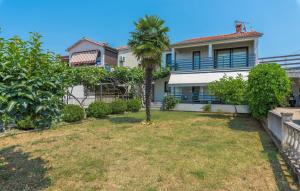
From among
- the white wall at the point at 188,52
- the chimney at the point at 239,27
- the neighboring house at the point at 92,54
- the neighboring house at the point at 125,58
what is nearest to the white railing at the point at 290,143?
the white wall at the point at 188,52

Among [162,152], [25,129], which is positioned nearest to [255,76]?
[162,152]

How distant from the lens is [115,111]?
79.7 ft

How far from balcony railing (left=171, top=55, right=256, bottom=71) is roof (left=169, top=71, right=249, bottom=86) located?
40.6 inches

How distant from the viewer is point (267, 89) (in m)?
13.8

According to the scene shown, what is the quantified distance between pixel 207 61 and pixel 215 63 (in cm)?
121

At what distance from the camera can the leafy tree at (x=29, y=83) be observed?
5203 millimetres

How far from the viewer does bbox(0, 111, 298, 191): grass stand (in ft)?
21.6

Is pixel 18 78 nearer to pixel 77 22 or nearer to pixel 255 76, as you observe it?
pixel 255 76

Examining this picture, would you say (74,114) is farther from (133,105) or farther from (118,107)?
(133,105)

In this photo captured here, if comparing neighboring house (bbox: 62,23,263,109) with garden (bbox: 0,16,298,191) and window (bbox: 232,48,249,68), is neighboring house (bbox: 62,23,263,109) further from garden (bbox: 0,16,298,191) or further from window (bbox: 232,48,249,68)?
garden (bbox: 0,16,298,191)

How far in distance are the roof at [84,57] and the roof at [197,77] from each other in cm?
1306

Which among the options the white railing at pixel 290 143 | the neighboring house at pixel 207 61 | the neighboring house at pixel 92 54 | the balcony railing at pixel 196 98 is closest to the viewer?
the white railing at pixel 290 143

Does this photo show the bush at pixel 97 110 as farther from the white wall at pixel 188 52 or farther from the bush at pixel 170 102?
the white wall at pixel 188 52

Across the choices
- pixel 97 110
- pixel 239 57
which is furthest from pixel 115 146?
pixel 239 57
